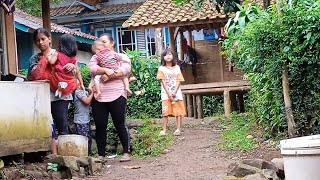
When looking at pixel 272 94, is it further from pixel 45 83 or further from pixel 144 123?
pixel 144 123

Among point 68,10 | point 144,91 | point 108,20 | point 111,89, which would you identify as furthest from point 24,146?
point 68,10

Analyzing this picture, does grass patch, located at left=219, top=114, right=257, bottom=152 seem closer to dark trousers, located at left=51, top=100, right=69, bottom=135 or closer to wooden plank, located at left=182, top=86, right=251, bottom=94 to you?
wooden plank, located at left=182, top=86, right=251, bottom=94

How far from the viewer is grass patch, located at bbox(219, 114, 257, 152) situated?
8508mm

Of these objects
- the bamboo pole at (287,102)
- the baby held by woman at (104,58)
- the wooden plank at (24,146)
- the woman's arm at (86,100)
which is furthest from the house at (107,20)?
the wooden plank at (24,146)

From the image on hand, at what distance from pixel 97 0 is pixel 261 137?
59.0ft

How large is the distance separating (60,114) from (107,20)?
18437 millimetres

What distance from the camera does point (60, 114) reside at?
745 cm

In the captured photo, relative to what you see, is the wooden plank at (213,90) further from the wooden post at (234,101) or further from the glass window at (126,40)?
the glass window at (126,40)

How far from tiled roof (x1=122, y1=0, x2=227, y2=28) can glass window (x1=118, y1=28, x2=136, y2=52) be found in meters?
10.6

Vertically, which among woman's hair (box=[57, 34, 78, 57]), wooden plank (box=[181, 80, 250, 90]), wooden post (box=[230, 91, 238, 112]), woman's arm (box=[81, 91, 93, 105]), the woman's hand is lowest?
wooden post (box=[230, 91, 238, 112])

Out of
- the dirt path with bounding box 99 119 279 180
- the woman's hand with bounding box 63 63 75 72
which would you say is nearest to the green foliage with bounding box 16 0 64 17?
Result: the dirt path with bounding box 99 119 279 180

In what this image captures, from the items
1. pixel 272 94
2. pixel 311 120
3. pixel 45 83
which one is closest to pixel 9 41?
pixel 45 83

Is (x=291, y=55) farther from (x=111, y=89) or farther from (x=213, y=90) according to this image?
(x=213, y=90)

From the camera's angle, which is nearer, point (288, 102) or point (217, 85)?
point (288, 102)
